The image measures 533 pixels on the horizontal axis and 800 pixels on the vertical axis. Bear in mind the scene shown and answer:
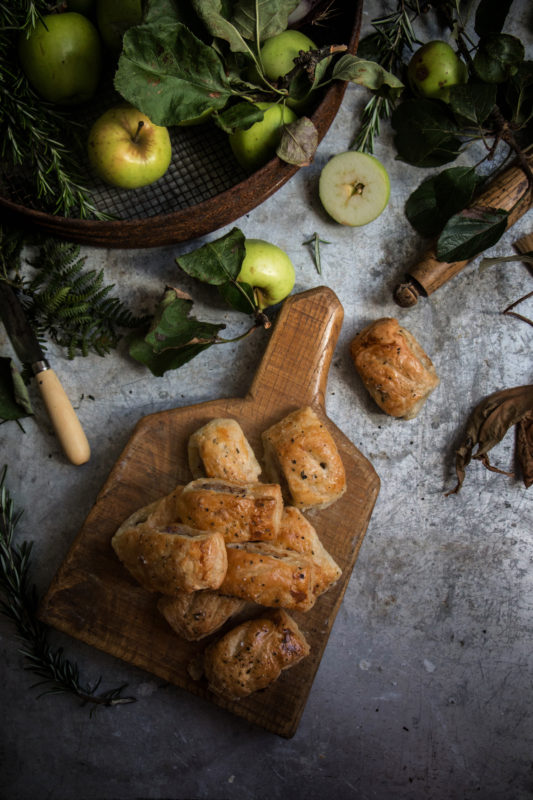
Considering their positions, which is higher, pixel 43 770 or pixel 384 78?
pixel 384 78

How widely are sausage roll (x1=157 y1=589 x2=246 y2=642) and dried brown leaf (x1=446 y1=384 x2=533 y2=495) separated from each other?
3.49 ft

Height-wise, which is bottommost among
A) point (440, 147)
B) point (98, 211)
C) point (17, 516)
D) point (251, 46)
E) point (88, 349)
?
point (17, 516)

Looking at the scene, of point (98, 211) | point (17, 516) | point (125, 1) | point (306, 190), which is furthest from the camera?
point (306, 190)

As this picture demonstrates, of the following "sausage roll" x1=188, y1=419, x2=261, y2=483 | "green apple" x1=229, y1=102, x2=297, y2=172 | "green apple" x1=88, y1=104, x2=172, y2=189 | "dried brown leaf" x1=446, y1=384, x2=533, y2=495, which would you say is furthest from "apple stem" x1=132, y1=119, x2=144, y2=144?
"dried brown leaf" x1=446, y1=384, x2=533, y2=495

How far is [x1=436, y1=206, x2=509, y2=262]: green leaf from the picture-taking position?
226 centimetres

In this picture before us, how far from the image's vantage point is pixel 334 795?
7.86 feet

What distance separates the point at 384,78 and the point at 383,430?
4.39 ft

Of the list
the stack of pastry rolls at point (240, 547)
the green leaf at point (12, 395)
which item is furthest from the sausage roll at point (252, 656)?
the green leaf at point (12, 395)

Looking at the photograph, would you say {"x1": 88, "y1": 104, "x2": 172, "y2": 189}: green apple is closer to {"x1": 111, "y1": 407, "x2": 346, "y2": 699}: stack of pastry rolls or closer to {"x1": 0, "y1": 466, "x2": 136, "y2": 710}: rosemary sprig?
{"x1": 111, "y1": 407, "x2": 346, "y2": 699}: stack of pastry rolls

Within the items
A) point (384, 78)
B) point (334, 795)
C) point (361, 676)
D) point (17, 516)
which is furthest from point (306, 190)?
point (334, 795)

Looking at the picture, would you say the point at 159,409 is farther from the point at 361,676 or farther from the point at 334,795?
the point at 334,795

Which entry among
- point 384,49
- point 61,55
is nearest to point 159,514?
point 61,55

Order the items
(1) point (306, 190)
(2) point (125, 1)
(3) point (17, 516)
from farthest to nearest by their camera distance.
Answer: (1) point (306, 190) → (3) point (17, 516) → (2) point (125, 1)

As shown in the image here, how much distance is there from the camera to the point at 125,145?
209 cm
